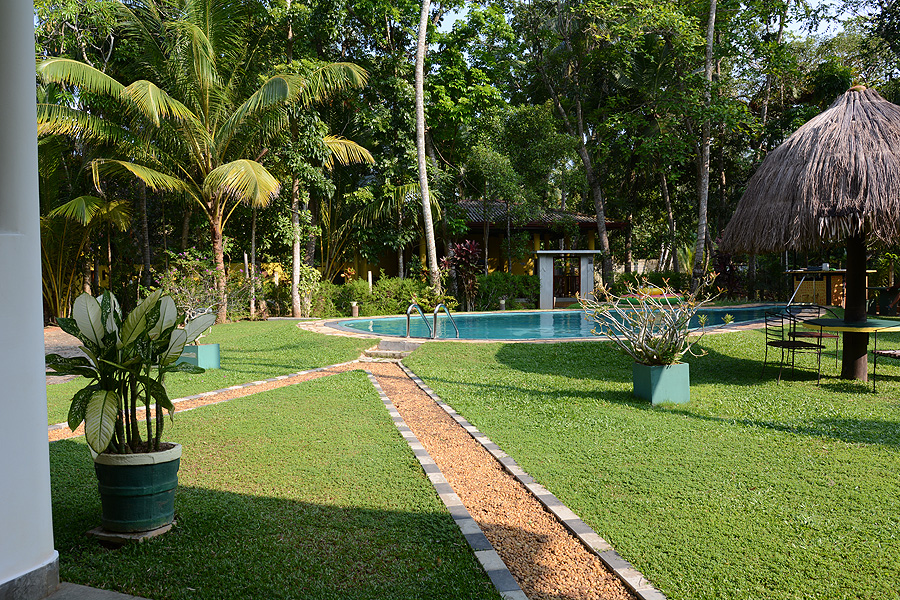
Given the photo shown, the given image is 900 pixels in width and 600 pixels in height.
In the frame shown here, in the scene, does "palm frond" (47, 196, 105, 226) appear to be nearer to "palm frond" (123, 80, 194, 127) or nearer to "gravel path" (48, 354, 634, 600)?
"palm frond" (123, 80, 194, 127)

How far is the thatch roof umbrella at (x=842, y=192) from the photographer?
22.5 ft

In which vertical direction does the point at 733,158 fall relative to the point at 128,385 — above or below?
above

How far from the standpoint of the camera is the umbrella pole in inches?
290

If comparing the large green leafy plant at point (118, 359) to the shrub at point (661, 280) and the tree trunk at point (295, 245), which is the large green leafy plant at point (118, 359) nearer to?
the tree trunk at point (295, 245)

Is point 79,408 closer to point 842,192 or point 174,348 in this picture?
point 174,348

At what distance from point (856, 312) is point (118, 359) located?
25.6ft

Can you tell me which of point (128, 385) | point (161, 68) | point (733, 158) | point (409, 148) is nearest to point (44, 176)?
point (161, 68)

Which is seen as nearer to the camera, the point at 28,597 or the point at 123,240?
Answer: the point at 28,597

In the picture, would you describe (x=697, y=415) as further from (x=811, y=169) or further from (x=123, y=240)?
(x=123, y=240)

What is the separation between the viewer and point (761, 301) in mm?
20156

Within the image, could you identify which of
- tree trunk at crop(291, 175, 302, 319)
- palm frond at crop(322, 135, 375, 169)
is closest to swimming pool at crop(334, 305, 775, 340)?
tree trunk at crop(291, 175, 302, 319)

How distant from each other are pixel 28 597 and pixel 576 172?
1980cm

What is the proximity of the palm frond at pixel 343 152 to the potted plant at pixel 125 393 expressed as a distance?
13998 millimetres

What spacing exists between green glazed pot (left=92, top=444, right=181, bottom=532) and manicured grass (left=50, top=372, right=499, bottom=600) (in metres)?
0.13
